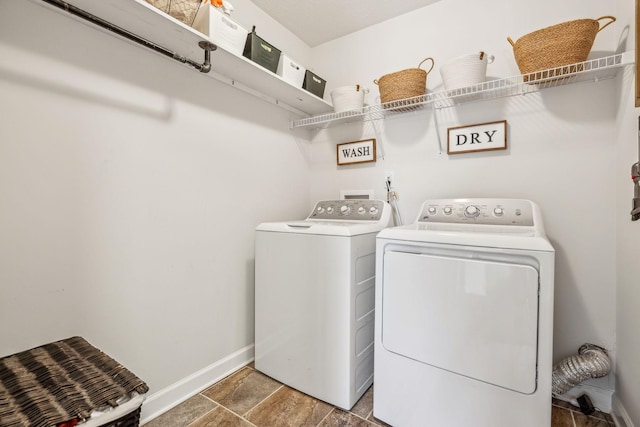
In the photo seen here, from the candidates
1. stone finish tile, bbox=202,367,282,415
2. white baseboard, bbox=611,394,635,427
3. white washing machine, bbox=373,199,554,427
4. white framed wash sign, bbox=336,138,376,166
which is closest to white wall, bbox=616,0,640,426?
white baseboard, bbox=611,394,635,427

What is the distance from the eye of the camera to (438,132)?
1935 mm

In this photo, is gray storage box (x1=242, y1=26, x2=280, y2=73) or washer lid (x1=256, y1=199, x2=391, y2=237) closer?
washer lid (x1=256, y1=199, x2=391, y2=237)

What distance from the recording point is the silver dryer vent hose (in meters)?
1.37

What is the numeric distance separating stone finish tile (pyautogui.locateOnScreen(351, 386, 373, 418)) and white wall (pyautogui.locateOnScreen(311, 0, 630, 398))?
1.08m

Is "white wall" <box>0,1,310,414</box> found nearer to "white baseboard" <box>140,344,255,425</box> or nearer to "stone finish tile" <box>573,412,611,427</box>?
"white baseboard" <box>140,344,255,425</box>

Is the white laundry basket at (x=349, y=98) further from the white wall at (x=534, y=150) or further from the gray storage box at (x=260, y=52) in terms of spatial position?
the gray storage box at (x=260, y=52)

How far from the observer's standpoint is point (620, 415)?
1.33 metres

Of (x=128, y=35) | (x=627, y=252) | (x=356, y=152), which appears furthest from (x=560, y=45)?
(x=128, y=35)

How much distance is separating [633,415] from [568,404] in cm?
37

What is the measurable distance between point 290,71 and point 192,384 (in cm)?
198

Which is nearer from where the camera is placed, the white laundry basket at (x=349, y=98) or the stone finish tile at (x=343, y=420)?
the stone finish tile at (x=343, y=420)

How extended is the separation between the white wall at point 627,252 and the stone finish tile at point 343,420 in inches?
43.7

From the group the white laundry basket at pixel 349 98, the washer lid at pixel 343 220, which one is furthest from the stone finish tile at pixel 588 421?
the white laundry basket at pixel 349 98

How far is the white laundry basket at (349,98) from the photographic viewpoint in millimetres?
2035
